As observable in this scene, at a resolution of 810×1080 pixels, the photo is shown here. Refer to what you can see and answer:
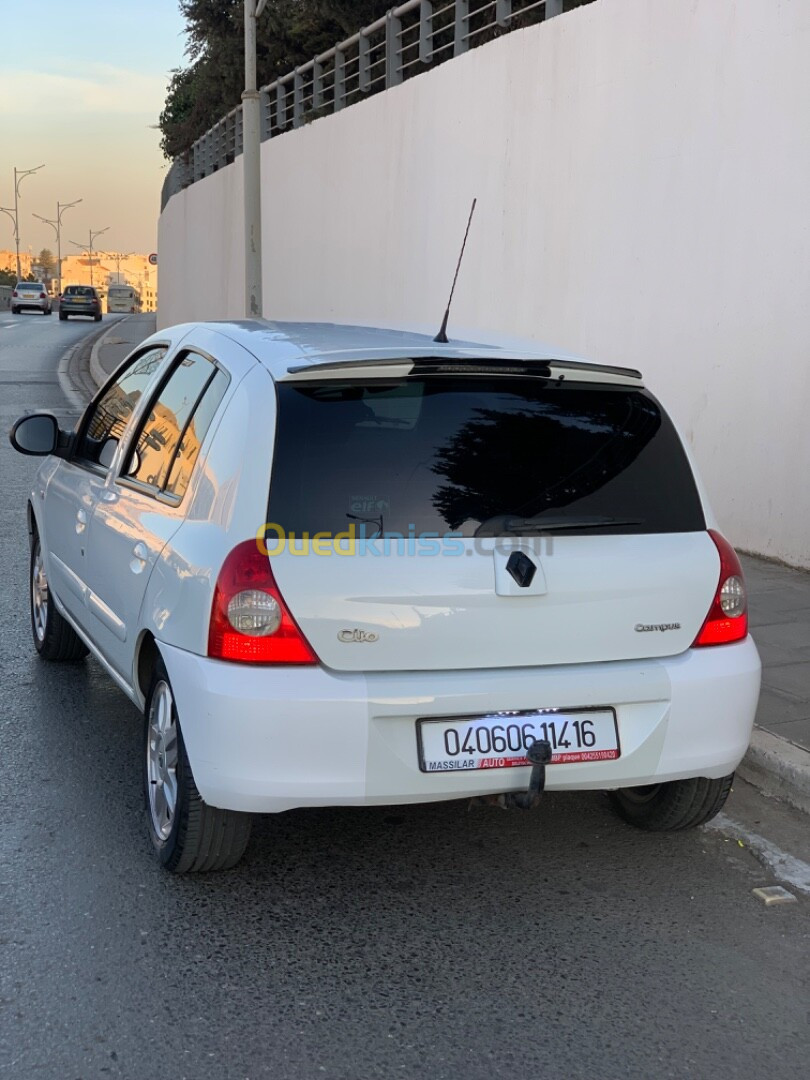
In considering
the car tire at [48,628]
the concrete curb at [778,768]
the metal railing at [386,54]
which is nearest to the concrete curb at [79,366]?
the metal railing at [386,54]

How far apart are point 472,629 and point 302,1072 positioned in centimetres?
119

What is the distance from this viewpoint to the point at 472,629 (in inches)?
131

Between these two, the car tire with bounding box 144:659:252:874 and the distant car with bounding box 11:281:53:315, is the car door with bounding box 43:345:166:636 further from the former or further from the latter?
the distant car with bounding box 11:281:53:315

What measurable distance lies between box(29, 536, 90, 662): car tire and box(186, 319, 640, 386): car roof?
2121mm

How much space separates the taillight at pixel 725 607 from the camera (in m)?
3.63

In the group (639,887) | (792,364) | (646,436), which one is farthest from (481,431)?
(792,364)

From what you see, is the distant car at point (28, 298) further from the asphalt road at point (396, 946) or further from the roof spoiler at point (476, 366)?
the roof spoiler at point (476, 366)


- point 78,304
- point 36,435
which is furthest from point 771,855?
point 78,304

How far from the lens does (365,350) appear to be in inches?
143

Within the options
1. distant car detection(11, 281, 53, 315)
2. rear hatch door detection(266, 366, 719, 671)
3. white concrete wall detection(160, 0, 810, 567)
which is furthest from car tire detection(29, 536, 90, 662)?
distant car detection(11, 281, 53, 315)

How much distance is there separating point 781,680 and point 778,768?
1071mm

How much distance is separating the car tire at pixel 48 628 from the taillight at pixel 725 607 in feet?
10.3

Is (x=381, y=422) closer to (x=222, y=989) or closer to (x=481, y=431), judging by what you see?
(x=481, y=431)

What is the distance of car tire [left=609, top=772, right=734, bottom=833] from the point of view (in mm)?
3934
